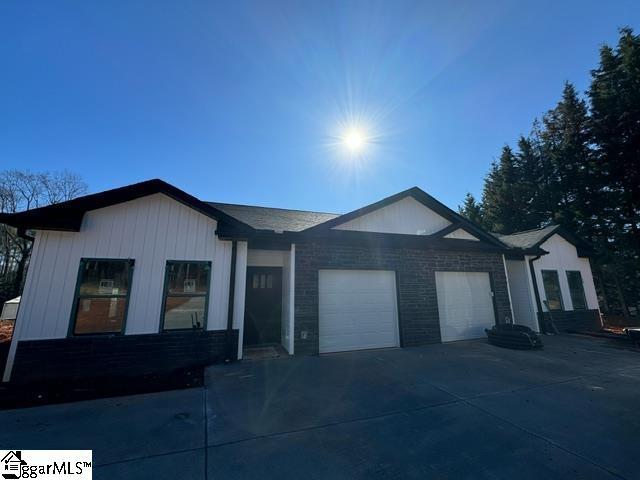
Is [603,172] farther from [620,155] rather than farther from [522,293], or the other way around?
[522,293]

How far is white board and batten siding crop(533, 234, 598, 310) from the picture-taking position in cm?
1199

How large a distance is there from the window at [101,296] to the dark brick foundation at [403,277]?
422cm

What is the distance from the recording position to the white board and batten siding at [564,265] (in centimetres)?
1199

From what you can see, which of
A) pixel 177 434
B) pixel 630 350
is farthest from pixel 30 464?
pixel 630 350

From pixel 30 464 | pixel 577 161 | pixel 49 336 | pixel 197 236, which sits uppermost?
pixel 577 161

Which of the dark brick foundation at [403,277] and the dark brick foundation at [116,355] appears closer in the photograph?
the dark brick foundation at [116,355]

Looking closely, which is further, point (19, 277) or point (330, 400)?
point (19, 277)

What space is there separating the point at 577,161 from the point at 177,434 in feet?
86.4

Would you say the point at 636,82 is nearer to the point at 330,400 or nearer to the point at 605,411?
the point at 605,411

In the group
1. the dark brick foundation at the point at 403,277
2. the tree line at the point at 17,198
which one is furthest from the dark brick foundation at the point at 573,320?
the tree line at the point at 17,198

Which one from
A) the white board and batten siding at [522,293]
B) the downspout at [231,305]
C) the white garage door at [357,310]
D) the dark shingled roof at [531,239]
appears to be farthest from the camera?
the dark shingled roof at [531,239]

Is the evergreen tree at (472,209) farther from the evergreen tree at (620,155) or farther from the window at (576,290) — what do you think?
the window at (576,290)

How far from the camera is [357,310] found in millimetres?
8148

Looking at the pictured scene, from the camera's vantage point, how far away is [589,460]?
2877mm
